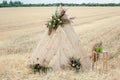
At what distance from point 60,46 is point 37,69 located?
0.85m

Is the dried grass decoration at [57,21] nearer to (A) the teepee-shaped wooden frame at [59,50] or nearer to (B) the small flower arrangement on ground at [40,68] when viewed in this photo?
(A) the teepee-shaped wooden frame at [59,50]

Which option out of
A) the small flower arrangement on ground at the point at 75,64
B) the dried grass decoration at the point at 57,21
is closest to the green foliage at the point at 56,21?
the dried grass decoration at the point at 57,21

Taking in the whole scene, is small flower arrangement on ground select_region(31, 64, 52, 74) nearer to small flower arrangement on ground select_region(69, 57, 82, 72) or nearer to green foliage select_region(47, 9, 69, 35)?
small flower arrangement on ground select_region(69, 57, 82, 72)

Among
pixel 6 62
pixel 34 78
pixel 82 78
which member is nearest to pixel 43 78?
pixel 34 78

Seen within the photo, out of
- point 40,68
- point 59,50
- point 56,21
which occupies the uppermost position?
point 56,21

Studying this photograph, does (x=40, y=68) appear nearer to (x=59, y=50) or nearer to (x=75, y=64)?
(x=59, y=50)

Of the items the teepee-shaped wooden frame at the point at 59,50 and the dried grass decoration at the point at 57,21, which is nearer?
the teepee-shaped wooden frame at the point at 59,50

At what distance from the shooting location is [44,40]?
907 cm

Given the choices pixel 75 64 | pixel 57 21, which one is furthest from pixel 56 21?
pixel 75 64

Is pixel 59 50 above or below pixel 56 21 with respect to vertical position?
below

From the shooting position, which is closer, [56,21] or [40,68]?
[40,68]

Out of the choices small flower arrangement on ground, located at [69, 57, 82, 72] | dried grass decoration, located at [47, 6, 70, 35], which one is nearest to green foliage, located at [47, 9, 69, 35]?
dried grass decoration, located at [47, 6, 70, 35]

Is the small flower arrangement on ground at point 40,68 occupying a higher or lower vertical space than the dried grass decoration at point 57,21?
lower

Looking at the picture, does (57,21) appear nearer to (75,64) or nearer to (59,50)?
(59,50)
